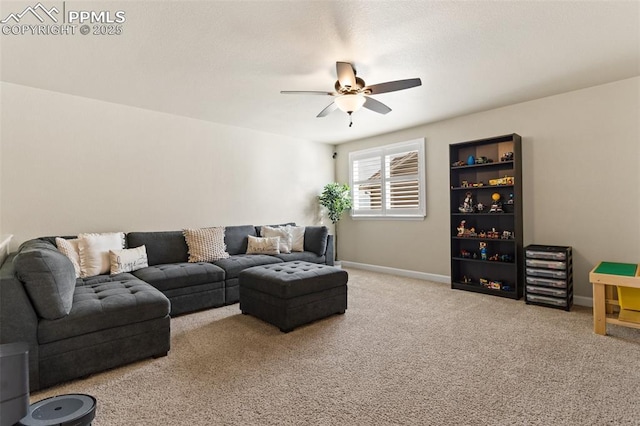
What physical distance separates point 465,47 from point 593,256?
2946 mm

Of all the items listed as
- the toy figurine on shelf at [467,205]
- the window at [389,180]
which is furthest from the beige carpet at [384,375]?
the window at [389,180]

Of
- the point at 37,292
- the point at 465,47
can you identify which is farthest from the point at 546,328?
the point at 37,292

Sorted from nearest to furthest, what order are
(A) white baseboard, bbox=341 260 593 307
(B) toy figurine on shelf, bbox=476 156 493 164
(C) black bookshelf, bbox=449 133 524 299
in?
1. (C) black bookshelf, bbox=449 133 524 299
2. (B) toy figurine on shelf, bbox=476 156 493 164
3. (A) white baseboard, bbox=341 260 593 307

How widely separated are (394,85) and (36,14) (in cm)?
281

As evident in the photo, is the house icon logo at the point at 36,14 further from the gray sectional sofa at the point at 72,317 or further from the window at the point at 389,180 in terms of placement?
the window at the point at 389,180

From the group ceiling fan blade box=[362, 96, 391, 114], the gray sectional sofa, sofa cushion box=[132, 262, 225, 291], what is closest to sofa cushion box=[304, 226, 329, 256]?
sofa cushion box=[132, 262, 225, 291]

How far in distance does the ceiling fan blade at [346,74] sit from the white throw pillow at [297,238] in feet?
9.32

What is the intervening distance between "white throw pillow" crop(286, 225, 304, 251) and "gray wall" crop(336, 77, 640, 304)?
2.29 meters

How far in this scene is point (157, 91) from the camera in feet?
12.0

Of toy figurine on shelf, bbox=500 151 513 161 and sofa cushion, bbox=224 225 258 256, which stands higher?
toy figurine on shelf, bbox=500 151 513 161

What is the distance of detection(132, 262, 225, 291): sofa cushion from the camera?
3.45 metres

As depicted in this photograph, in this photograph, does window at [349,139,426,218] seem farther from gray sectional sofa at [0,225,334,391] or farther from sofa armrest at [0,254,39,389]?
sofa armrest at [0,254,39,389]

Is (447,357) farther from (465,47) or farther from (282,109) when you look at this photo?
(282,109)

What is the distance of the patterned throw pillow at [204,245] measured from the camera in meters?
4.25
